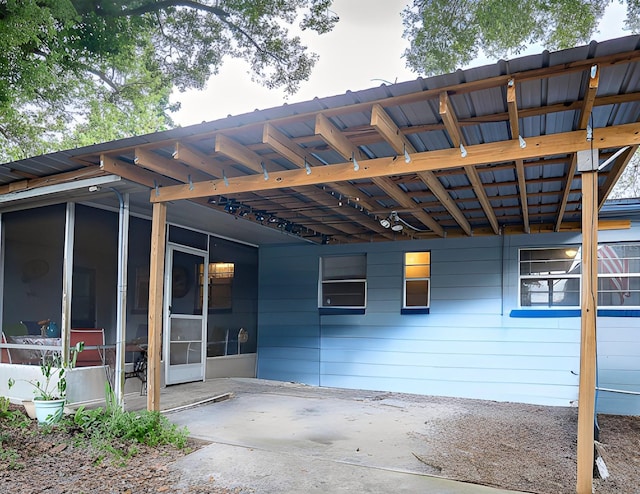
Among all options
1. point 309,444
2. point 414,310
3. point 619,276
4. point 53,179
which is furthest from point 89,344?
point 619,276

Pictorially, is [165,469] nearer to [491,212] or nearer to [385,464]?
[385,464]

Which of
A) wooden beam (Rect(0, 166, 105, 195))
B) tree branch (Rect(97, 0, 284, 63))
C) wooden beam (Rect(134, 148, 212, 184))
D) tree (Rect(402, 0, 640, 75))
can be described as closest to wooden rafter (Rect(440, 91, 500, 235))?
wooden beam (Rect(134, 148, 212, 184))

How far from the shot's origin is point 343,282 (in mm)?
8461

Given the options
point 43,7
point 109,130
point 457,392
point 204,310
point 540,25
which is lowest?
point 457,392

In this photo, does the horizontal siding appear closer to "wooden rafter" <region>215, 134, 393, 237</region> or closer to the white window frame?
the white window frame

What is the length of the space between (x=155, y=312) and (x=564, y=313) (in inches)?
212

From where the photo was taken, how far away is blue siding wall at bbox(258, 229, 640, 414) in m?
6.76

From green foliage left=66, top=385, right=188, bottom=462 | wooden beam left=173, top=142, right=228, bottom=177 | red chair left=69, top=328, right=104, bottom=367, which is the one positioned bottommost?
green foliage left=66, top=385, right=188, bottom=462

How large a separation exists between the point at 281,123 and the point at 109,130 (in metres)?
12.2

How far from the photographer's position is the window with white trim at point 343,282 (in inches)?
327

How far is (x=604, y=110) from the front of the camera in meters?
3.48

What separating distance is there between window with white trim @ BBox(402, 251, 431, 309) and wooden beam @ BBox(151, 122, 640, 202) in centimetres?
394

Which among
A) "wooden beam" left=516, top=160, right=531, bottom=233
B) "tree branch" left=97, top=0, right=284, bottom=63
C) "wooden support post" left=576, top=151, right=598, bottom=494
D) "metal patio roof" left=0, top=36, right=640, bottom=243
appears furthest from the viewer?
"tree branch" left=97, top=0, right=284, bottom=63

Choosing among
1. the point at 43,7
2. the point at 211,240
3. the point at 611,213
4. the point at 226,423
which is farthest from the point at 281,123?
the point at 43,7
